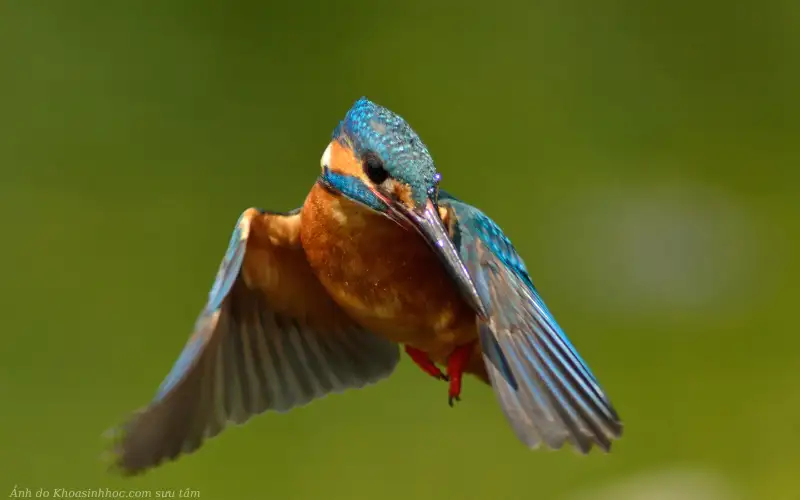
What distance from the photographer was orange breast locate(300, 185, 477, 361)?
0.71 metres

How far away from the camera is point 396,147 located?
67 cm

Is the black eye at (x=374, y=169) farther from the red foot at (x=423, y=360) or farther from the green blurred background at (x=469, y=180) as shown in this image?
the green blurred background at (x=469, y=180)

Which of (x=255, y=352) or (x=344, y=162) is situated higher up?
(x=344, y=162)

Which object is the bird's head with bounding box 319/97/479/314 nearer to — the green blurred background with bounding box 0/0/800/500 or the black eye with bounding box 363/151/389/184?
the black eye with bounding box 363/151/389/184

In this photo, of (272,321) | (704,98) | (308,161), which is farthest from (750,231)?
(272,321)

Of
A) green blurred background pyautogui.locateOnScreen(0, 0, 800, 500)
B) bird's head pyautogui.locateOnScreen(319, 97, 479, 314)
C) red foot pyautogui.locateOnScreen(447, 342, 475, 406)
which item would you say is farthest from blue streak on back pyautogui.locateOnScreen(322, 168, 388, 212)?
green blurred background pyautogui.locateOnScreen(0, 0, 800, 500)

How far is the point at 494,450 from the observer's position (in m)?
1.73

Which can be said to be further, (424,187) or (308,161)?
(308,161)

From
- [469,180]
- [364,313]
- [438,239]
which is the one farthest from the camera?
[469,180]

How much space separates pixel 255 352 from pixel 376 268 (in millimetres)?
166

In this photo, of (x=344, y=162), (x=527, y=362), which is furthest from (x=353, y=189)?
(x=527, y=362)

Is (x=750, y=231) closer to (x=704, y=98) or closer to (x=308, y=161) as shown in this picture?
(x=704, y=98)

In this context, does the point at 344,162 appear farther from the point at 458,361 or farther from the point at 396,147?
the point at 458,361

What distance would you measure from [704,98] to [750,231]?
0.33 meters
